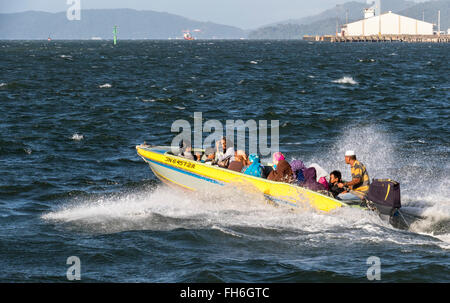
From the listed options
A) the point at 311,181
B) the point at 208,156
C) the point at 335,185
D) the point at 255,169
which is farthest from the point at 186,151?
the point at 335,185

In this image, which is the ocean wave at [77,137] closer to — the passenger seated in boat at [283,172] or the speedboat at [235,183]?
the speedboat at [235,183]

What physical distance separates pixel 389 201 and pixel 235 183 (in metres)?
3.86

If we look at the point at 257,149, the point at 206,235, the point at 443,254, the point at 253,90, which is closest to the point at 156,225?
the point at 206,235

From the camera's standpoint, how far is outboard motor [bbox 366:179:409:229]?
13430 mm

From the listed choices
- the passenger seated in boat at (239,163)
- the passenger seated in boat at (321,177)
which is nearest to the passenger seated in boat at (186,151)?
the passenger seated in boat at (239,163)

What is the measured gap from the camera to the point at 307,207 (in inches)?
563

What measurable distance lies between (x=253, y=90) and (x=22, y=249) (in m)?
31.0

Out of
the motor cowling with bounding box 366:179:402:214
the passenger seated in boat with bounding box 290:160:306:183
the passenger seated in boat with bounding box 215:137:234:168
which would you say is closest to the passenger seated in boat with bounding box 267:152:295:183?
the passenger seated in boat with bounding box 290:160:306:183

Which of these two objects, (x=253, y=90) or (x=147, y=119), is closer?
(x=147, y=119)

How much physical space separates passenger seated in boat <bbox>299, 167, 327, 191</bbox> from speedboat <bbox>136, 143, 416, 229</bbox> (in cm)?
18

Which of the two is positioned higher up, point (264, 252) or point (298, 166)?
point (298, 166)

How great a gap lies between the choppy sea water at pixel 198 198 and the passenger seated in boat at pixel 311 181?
61 centimetres
